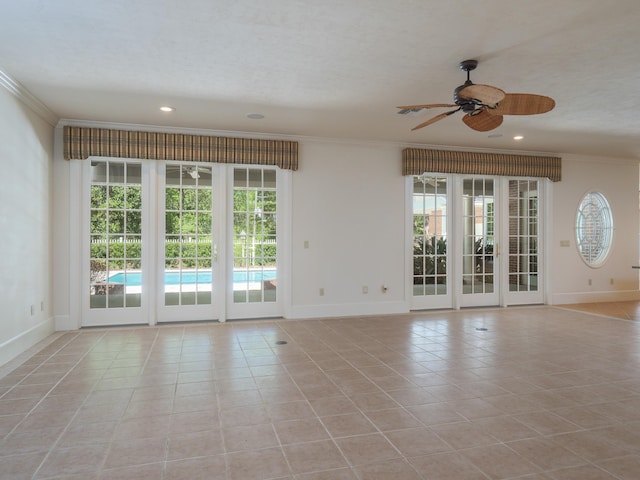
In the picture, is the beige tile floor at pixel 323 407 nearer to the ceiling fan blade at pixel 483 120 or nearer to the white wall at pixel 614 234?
the ceiling fan blade at pixel 483 120

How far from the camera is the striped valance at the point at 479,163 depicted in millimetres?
6379

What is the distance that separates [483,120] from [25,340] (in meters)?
4.91

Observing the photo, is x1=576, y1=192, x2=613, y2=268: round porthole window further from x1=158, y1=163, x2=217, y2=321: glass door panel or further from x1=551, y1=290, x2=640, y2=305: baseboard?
x1=158, y1=163, x2=217, y2=321: glass door panel

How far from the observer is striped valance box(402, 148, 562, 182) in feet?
20.9

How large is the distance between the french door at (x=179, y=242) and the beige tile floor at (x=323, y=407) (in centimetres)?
67

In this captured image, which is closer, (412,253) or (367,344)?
(367,344)

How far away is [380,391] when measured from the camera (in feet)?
10.6

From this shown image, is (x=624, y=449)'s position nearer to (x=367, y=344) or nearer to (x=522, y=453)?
(x=522, y=453)

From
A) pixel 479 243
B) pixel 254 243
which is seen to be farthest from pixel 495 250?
pixel 254 243

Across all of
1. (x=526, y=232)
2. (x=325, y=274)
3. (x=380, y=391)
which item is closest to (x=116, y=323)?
(x=325, y=274)

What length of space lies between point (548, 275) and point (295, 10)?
253 inches

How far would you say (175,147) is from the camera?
5.48 metres

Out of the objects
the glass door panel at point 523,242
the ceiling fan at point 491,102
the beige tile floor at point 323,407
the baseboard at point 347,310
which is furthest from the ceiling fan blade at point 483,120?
the glass door panel at point 523,242

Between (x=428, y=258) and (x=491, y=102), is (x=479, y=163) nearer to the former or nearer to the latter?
(x=428, y=258)
